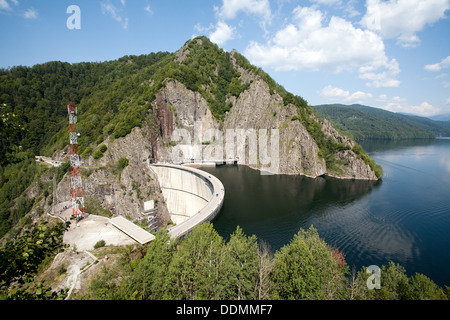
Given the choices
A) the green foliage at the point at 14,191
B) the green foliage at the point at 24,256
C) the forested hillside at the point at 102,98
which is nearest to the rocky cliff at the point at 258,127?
the forested hillside at the point at 102,98

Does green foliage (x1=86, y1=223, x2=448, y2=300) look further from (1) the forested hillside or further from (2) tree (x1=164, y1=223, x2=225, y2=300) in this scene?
(1) the forested hillside

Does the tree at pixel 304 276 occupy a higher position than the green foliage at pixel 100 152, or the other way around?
the green foliage at pixel 100 152

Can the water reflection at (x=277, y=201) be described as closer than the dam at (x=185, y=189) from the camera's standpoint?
Yes

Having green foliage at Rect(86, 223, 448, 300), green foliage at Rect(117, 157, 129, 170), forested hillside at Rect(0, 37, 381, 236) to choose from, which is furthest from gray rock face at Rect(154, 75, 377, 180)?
green foliage at Rect(86, 223, 448, 300)

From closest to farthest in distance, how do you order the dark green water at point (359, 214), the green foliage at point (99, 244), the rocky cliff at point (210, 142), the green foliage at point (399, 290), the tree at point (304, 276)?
1. the green foliage at point (399, 290)
2. the tree at point (304, 276)
3. the green foliage at point (99, 244)
4. the dark green water at point (359, 214)
5. the rocky cliff at point (210, 142)

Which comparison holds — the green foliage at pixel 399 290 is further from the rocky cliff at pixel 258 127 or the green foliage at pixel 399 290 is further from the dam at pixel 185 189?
the rocky cliff at pixel 258 127

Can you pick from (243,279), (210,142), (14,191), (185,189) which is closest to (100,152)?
(185,189)

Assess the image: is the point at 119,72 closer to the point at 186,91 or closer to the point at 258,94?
the point at 186,91

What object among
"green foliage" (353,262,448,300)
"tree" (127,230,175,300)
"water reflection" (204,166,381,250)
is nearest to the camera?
"tree" (127,230,175,300)
